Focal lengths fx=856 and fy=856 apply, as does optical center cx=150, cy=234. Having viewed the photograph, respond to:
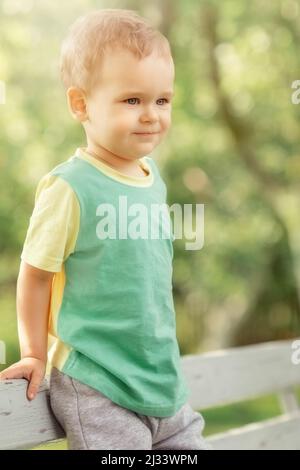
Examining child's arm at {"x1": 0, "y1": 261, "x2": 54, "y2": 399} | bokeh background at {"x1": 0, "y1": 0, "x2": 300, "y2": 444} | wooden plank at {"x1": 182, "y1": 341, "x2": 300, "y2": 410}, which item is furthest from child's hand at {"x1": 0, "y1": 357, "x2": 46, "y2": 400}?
bokeh background at {"x1": 0, "y1": 0, "x2": 300, "y2": 444}

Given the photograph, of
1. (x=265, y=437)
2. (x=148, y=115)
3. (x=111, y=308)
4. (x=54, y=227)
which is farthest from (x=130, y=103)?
(x=265, y=437)

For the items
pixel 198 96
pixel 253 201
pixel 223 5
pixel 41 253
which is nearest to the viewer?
pixel 41 253

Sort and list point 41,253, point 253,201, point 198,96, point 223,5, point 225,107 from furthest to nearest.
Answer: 1. point 253,201
2. point 198,96
3. point 225,107
4. point 223,5
5. point 41,253

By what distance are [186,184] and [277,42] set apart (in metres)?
1.79

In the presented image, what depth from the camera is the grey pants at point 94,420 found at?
1.51m

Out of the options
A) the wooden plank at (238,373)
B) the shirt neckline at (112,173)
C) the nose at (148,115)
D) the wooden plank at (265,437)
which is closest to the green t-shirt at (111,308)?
the shirt neckline at (112,173)

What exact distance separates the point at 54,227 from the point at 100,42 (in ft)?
1.11

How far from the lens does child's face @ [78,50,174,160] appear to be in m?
1.52

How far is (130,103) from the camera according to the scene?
154cm

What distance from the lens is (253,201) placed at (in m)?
8.45

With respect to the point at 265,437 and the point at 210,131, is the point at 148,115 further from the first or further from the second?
the point at 210,131

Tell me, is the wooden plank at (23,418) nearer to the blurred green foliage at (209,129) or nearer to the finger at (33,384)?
the finger at (33,384)
